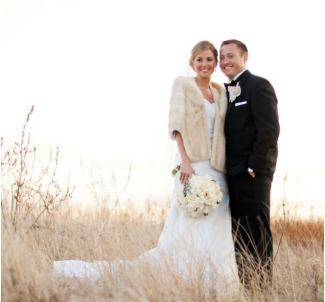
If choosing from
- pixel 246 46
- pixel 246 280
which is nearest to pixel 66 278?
pixel 246 280

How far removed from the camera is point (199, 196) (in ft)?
15.1

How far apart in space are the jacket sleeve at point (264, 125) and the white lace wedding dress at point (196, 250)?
1.52 ft

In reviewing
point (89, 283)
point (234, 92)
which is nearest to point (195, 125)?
point (234, 92)

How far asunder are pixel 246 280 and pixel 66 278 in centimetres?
183

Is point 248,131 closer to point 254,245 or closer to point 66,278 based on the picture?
point 254,245

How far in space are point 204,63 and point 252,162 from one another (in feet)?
3.90

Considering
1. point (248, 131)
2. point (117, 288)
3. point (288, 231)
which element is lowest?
point (288, 231)

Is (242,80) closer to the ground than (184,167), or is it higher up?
higher up

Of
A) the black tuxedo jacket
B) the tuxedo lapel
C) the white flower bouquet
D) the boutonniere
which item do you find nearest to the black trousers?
the black tuxedo jacket

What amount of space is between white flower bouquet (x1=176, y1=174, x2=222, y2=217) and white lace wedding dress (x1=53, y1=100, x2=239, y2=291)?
5.1 inches

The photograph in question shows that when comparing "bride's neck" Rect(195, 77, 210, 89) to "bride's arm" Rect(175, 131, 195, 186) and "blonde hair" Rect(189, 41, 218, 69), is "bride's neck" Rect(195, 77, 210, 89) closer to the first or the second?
"blonde hair" Rect(189, 41, 218, 69)

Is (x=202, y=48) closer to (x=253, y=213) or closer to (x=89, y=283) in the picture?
(x=253, y=213)

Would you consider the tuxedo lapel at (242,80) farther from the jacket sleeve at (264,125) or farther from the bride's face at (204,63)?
the bride's face at (204,63)

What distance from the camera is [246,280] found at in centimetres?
476
